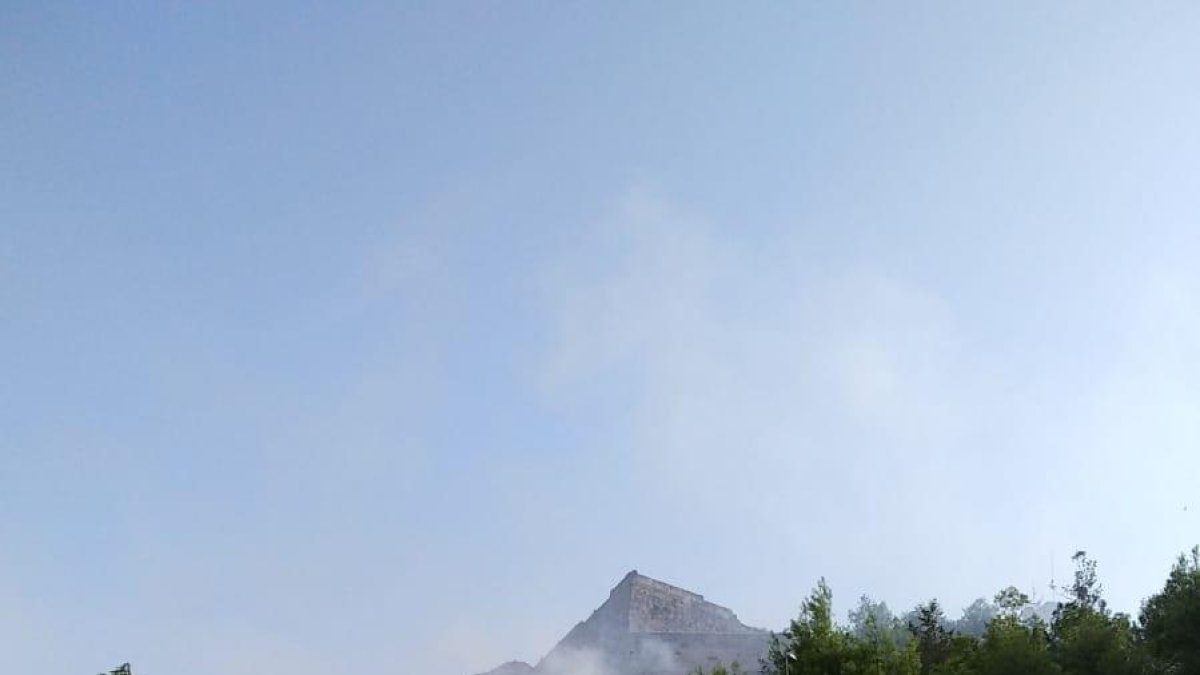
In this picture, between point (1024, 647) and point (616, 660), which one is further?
point (616, 660)

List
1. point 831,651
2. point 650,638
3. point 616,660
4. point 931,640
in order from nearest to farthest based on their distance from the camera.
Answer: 1. point 831,651
2. point 931,640
3. point 650,638
4. point 616,660

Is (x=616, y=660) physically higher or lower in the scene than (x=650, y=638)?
lower

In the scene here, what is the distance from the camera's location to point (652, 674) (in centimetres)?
6712

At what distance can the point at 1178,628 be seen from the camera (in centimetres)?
2756

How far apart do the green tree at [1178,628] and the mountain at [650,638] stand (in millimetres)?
39014

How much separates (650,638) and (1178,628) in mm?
45421

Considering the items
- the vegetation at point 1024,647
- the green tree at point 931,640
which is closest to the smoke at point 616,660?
the green tree at point 931,640

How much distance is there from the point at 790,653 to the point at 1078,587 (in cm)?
2303

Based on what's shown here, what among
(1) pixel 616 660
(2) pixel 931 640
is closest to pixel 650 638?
(1) pixel 616 660

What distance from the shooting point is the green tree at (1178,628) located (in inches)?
1056

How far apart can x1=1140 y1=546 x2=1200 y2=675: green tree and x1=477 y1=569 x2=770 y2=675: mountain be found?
39014mm

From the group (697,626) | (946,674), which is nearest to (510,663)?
(697,626)

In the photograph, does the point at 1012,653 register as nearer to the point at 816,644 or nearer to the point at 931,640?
the point at 816,644

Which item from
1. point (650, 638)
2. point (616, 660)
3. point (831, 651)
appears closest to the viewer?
point (831, 651)
